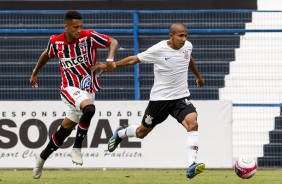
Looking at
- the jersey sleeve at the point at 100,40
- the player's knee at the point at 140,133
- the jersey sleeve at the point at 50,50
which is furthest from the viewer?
the player's knee at the point at 140,133

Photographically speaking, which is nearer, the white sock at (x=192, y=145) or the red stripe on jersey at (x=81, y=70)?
the white sock at (x=192, y=145)

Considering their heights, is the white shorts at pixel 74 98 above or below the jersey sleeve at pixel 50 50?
below

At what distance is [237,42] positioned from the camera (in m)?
17.8

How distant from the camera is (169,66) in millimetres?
13227

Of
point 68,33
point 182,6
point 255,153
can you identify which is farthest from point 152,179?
point 182,6

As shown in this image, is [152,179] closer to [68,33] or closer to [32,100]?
[68,33]

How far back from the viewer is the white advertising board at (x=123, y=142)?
666 inches

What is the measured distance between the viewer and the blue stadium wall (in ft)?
69.2

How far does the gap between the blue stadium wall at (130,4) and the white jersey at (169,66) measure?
7.76 meters

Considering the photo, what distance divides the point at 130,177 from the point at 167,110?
1602 mm

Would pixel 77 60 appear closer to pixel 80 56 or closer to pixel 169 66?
pixel 80 56

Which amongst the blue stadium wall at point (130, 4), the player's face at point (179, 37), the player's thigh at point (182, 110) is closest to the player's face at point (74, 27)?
the player's face at point (179, 37)

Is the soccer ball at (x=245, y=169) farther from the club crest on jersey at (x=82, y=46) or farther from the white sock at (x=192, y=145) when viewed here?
the club crest on jersey at (x=82, y=46)

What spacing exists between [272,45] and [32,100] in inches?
167
